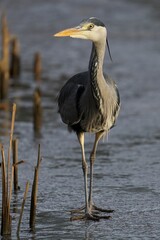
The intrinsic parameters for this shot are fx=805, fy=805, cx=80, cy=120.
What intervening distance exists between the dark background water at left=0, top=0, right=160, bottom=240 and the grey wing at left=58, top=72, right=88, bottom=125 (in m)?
0.84

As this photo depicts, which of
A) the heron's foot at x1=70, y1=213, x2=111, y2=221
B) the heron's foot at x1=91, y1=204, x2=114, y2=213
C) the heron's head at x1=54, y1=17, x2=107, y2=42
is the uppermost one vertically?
the heron's head at x1=54, y1=17, x2=107, y2=42

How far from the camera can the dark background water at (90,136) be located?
7469mm

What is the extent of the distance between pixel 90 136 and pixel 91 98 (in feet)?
11.8

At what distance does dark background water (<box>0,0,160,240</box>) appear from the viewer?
24.5 ft

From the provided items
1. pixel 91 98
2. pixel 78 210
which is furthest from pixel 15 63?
pixel 78 210

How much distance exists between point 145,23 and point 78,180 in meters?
11.7

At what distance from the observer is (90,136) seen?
11.2 meters

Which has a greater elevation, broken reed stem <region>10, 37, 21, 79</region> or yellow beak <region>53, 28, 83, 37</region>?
yellow beak <region>53, 28, 83, 37</region>

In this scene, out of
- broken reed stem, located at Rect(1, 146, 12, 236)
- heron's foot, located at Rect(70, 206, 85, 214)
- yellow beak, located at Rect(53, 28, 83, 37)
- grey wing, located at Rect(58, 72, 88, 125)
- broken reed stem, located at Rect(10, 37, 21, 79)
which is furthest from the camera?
broken reed stem, located at Rect(10, 37, 21, 79)

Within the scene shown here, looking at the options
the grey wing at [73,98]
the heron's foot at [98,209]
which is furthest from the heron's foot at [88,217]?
the grey wing at [73,98]

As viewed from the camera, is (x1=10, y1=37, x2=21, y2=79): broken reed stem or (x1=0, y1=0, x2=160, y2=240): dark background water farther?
(x1=10, y1=37, x2=21, y2=79): broken reed stem

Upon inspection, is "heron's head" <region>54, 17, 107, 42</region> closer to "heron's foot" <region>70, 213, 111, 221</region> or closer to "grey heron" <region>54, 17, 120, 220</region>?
"grey heron" <region>54, 17, 120, 220</region>

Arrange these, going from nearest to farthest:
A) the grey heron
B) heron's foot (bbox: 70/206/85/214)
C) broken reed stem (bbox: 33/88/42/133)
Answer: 1. the grey heron
2. heron's foot (bbox: 70/206/85/214)
3. broken reed stem (bbox: 33/88/42/133)

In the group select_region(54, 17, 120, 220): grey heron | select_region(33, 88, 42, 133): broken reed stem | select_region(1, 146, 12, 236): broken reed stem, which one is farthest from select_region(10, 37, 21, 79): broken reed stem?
select_region(1, 146, 12, 236): broken reed stem
